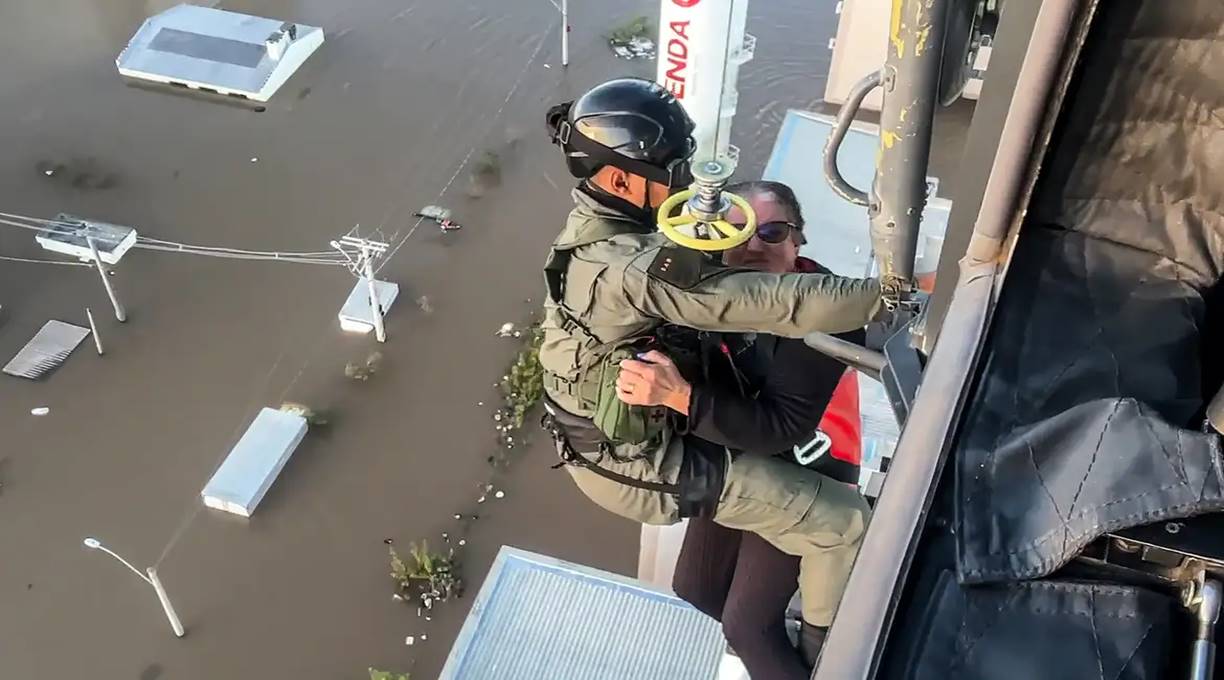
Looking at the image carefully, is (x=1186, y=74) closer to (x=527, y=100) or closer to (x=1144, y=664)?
(x=1144, y=664)

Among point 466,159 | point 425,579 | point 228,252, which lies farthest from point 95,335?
point 466,159

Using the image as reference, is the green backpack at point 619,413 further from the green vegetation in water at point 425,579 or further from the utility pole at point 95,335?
the utility pole at point 95,335

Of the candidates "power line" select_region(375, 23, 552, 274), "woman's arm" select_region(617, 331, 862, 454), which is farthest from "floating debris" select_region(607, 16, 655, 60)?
"woman's arm" select_region(617, 331, 862, 454)

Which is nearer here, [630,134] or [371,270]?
[630,134]

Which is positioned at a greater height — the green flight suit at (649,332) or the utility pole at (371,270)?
the green flight suit at (649,332)

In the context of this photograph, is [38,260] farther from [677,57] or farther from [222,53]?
[677,57]

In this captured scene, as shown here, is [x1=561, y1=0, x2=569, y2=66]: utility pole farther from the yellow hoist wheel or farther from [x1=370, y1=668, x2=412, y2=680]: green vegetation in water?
the yellow hoist wheel

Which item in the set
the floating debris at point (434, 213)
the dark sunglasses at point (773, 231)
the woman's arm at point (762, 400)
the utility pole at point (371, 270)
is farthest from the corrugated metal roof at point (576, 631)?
the floating debris at point (434, 213)
